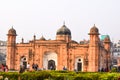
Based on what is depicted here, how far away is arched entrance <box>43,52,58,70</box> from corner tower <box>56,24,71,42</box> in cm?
244

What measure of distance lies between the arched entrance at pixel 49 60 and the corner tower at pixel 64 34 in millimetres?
2437

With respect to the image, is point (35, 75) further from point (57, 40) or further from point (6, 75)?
point (57, 40)

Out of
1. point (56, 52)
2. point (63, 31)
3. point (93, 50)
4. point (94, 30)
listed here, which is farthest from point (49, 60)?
point (94, 30)

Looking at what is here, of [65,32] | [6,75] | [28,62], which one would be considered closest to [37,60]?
[28,62]

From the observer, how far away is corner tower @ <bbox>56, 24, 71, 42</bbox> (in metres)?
49.1

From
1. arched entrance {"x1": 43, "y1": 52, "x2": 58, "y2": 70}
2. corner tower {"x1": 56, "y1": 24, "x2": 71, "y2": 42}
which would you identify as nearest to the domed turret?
arched entrance {"x1": 43, "y1": 52, "x2": 58, "y2": 70}

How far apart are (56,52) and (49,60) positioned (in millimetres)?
1772

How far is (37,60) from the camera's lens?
4844cm

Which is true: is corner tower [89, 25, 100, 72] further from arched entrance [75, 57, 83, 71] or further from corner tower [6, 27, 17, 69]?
corner tower [6, 27, 17, 69]

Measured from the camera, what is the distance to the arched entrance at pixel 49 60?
48781 mm

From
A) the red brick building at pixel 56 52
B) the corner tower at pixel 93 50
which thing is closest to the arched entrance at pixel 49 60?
the red brick building at pixel 56 52

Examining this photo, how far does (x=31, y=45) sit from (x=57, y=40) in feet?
11.0

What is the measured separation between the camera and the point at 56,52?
48.1m

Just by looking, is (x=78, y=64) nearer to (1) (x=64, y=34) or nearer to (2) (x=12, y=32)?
(1) (x=64, y=34)
